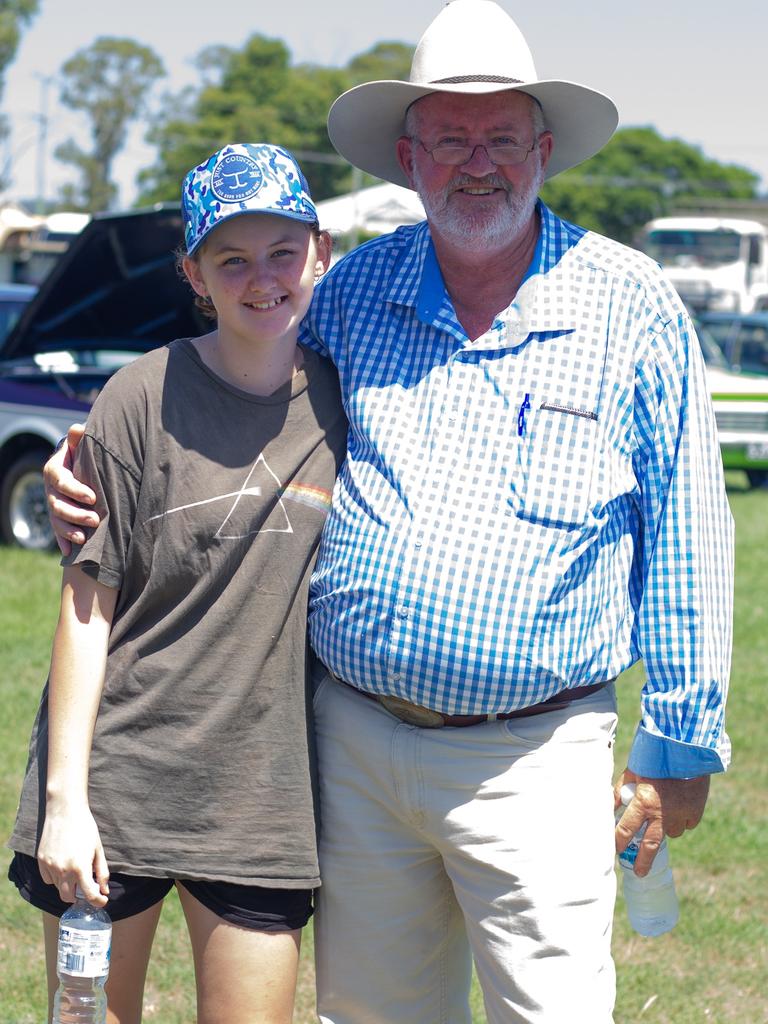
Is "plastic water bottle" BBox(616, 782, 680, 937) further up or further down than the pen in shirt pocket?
further down

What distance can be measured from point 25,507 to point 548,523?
7963 mm

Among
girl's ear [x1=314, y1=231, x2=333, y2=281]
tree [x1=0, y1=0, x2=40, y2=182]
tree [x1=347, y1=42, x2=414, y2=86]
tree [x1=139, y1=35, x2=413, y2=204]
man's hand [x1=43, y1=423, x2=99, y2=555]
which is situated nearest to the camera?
man's hand [x1=43, y1=423, x2=99, y2=555]

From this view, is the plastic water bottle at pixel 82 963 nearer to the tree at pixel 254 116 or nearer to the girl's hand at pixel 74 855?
the girl's hand at pixel 74 855

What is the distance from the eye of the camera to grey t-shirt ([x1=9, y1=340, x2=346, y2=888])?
256 cm

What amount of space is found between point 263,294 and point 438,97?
636 millimetres

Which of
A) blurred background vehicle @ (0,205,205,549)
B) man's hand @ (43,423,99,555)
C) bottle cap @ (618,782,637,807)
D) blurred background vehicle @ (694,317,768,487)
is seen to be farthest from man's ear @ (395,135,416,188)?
blurred background vehicle @ (694,317,768,487)

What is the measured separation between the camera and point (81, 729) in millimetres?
2543

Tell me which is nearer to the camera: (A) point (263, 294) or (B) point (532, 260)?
(A) point (263, 294)

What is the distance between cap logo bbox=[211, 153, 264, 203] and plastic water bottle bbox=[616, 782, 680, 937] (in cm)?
141

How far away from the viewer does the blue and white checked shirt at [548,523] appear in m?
2.56

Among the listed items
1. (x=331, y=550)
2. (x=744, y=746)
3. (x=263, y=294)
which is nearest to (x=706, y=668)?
(x=331, y=550)

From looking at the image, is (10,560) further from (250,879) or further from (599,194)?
(599,194)

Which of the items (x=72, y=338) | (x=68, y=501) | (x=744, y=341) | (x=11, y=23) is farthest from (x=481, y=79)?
(x=11, y=23)

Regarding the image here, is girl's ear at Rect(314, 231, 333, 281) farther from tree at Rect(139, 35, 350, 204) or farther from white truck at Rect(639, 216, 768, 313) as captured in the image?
tree at Rect(139, 35, 350, 204)
